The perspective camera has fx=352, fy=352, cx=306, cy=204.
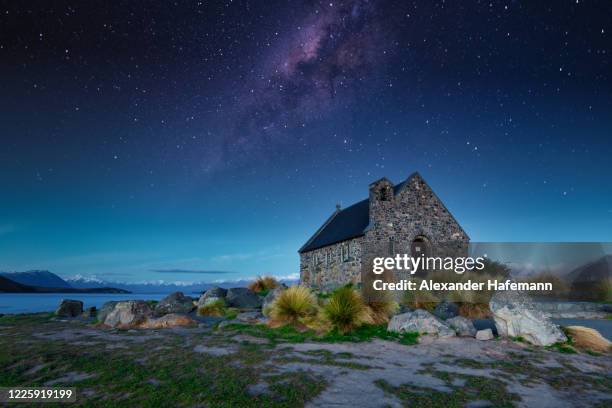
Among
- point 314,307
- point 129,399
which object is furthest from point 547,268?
point 129,399

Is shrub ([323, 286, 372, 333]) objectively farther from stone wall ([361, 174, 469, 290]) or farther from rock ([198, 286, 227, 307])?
stone wall ([361, 174, 469, 290])

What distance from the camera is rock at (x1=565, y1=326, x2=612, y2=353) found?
9438 millimetres

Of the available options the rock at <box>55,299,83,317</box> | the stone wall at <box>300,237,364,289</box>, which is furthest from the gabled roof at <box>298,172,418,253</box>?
the rock at <box>55,299,83,317</box>

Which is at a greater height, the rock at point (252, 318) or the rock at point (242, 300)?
the rock at point (242, 300)

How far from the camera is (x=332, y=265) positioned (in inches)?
1128

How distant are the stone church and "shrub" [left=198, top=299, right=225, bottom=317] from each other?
9.56m

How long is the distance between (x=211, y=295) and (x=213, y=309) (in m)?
2.78

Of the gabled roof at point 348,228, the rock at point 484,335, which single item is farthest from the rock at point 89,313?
the rock at point 484,335

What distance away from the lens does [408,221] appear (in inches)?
994

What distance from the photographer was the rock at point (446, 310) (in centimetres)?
1350

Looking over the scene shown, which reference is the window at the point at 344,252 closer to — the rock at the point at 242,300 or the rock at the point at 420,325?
the rock at the point at 242,300

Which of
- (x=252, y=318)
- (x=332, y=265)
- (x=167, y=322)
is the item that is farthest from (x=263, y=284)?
(x=167, y=322)

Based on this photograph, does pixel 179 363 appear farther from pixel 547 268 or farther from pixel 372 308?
pixel 547 268

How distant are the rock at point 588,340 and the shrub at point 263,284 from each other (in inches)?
857
